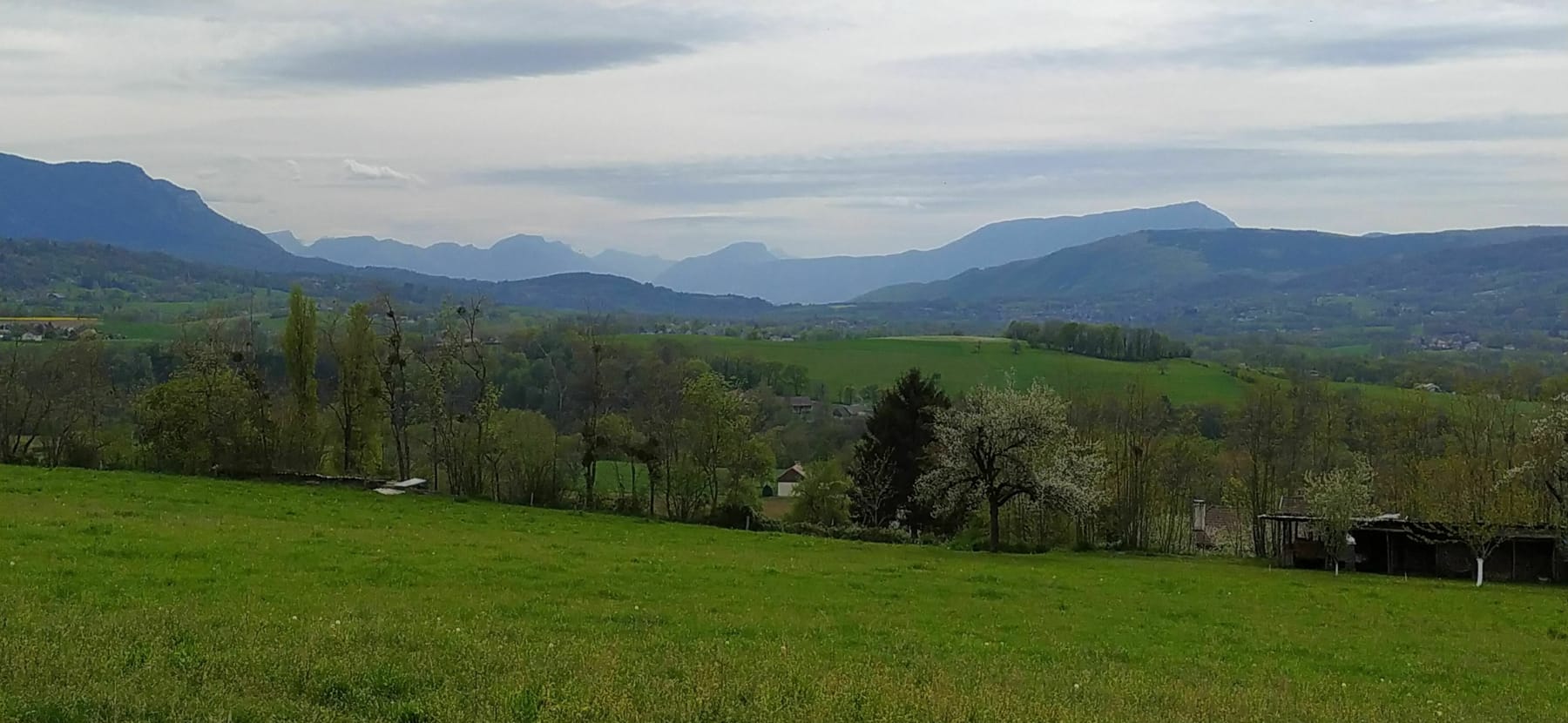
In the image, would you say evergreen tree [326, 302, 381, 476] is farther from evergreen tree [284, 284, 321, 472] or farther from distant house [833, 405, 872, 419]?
distant house [833, 405, 872, 419]

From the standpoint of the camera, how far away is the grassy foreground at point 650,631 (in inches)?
412

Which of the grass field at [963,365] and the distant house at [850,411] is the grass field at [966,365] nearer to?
the grass field at [963,365]

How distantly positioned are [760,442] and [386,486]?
17.5 meters

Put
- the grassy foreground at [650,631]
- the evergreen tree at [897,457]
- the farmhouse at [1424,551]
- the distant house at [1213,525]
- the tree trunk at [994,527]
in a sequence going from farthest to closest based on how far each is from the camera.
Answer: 1. the distant house at [1213,525]
2. the evergreen tree at [897,457]
3. the farmhouse at [1424,551]
4. the tree trunk at [994,527]
5. the grassy foreground at [650,631]

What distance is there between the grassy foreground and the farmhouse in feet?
40.1

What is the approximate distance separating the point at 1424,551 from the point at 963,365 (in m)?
91.5

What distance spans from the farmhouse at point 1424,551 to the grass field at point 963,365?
44567mm

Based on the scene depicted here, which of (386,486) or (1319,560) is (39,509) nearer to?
(386,486)

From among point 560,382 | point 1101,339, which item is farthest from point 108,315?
point 1101,339

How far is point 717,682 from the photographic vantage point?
1141 centimetres

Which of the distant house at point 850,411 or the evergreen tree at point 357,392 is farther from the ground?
the evergreen tree at point 357,392

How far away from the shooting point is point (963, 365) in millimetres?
141250

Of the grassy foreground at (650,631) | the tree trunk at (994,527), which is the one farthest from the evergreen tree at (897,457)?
the grassy foreground at (650,631)

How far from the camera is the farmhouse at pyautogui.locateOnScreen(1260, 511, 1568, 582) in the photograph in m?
47.4
